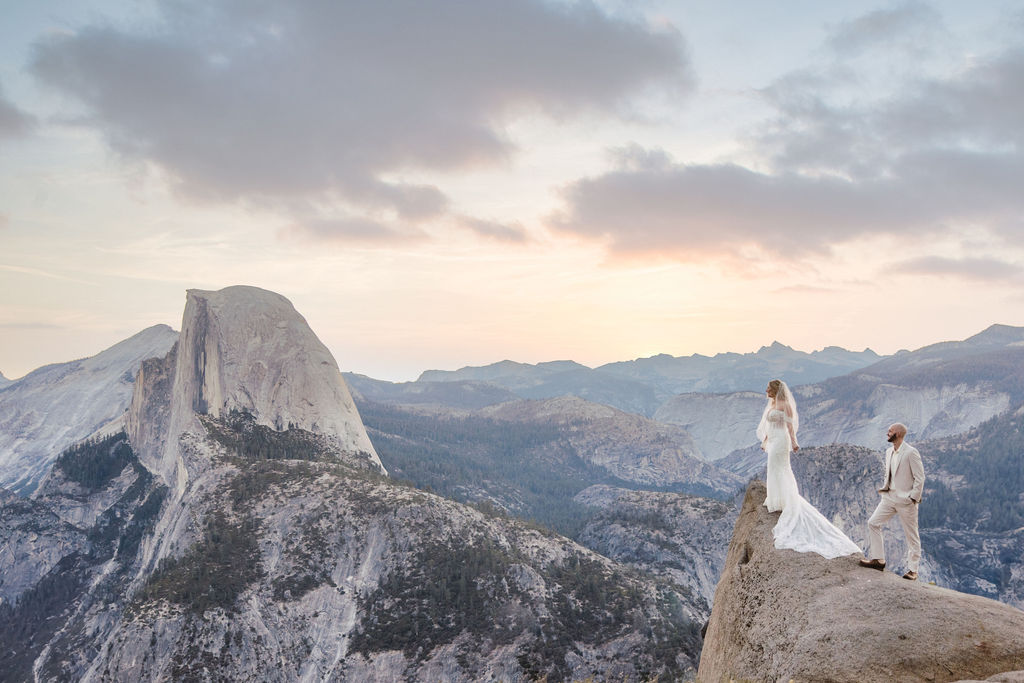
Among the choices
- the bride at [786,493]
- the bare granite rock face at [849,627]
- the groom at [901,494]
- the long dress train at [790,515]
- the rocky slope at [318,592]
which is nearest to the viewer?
the bare granite rock face at [849,627]

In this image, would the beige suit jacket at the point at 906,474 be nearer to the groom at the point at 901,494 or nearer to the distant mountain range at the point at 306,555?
the groom at the point at 901,494

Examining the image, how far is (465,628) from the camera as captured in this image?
8625cm

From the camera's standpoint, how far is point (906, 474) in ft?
62.0

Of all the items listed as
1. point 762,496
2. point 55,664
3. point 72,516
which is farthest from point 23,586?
point 762,496

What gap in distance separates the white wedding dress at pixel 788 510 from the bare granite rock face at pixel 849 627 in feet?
1.61

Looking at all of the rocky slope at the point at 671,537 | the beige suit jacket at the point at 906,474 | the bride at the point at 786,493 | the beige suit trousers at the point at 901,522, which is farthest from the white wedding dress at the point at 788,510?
the rocky slope at the point at 671,537

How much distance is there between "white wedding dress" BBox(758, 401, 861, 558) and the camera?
1944 cm

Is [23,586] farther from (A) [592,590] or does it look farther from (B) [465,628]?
(A) [592,590]

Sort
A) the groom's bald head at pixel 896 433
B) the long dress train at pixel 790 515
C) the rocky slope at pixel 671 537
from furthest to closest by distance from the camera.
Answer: the rocky slope at pixel 671 537 → the long dress train at pixel 790 515 → the groom's bald head at pixel 896 433

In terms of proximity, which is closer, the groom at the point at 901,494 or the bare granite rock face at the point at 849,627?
the bare granite rock face at the point at 849,627

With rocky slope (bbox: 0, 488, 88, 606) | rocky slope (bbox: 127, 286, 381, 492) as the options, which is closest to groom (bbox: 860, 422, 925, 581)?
rocky slope (bbox: 127, 286, 381, 492)

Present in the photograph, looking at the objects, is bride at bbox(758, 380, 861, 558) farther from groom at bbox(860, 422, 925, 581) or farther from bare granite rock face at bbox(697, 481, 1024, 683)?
groom at bbox(860, 422, 925, 581)

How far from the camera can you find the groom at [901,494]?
61.5ft

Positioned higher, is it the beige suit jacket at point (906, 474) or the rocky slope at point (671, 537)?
the beige suit jacket at point (906, 474)
